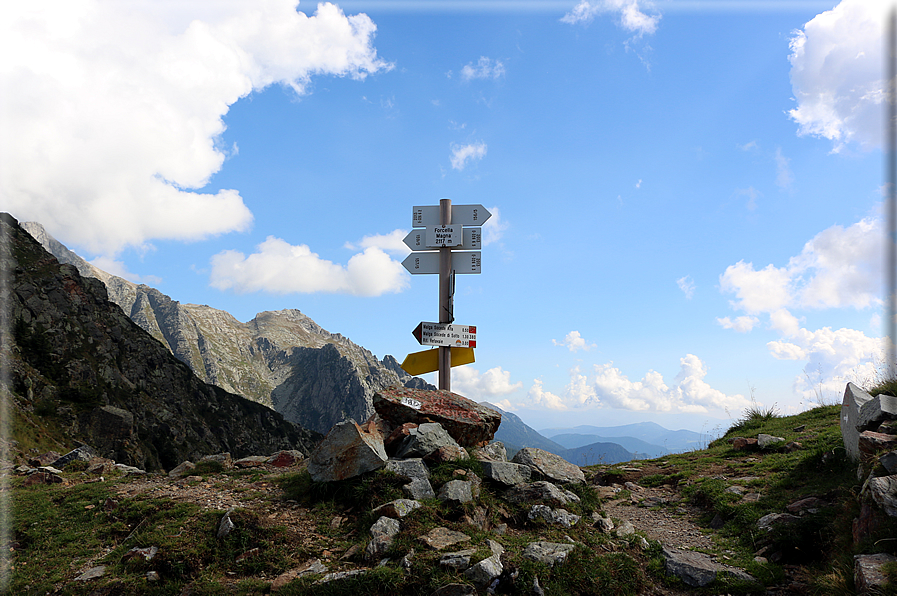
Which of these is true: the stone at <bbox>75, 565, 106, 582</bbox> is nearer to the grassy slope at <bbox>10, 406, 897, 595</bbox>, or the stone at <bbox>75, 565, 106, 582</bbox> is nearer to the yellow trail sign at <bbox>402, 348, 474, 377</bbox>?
the grassy slope at <bbox>10, 406, 897, 595</bbox>

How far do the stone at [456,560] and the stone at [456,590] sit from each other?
0.98 feet

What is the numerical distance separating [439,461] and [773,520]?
20.7ft

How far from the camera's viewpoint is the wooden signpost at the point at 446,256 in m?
11.9

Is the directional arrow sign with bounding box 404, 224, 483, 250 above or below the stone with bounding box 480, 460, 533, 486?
above

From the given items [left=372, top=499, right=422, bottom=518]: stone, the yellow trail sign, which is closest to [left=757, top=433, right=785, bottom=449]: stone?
the yellow trail sign

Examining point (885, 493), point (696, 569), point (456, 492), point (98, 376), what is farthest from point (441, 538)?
point (98, 376)

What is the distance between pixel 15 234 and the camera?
8000 centimetres

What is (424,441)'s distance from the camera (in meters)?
9.87

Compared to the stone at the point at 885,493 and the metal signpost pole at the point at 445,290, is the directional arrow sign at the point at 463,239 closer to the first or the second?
the metal signpost pole at the point at 445,290

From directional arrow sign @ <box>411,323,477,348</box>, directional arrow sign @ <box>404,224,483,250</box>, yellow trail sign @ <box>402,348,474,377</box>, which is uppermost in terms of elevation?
directional arrow sign @ <box>404,224,483,250</box>

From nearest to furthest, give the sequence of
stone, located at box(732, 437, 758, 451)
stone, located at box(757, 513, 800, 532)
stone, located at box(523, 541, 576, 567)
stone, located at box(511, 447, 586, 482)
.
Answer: stone, located at box(523, 541, 576, 567) → stone, located at box(757, 513, 800, 532) → stone, located at box(511, 447, 586, 482) → stone, located at box(732, 437, 758, 451)

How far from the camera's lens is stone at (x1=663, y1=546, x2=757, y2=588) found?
681cm

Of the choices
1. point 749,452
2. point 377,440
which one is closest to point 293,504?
point 377,440

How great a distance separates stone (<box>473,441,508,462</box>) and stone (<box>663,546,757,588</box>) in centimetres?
393
